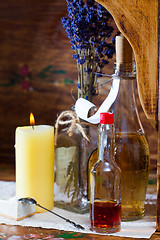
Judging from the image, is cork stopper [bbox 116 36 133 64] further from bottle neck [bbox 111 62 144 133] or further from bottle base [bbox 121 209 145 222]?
bottle base [bbox 121 209 145 222]

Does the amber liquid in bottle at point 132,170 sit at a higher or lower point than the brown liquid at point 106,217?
higher

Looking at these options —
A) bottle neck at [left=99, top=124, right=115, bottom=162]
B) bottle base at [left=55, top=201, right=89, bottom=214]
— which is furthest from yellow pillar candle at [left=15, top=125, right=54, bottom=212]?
bottle neck at [left=99, top=124, right=115, bottom=162]

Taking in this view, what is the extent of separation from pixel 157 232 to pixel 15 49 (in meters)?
0.87

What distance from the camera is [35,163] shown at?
0.94 meters

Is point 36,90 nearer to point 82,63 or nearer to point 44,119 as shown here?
point 44,119

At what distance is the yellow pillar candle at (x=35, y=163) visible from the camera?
932mm

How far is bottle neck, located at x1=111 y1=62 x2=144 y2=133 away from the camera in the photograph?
0.91 m

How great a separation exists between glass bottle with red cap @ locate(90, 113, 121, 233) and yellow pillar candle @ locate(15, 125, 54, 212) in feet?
0.41

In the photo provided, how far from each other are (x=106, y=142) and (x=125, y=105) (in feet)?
0.35

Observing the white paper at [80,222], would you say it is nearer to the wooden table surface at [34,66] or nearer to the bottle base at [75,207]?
the bottle base at [75,207]

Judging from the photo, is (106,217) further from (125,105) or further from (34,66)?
(34,66)

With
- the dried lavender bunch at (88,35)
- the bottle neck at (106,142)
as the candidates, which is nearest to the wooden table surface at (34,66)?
the dried lavender bunch at (88,35)

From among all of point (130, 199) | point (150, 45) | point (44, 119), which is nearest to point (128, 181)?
point (130, 199)

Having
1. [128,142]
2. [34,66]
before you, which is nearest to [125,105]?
[128,142]
